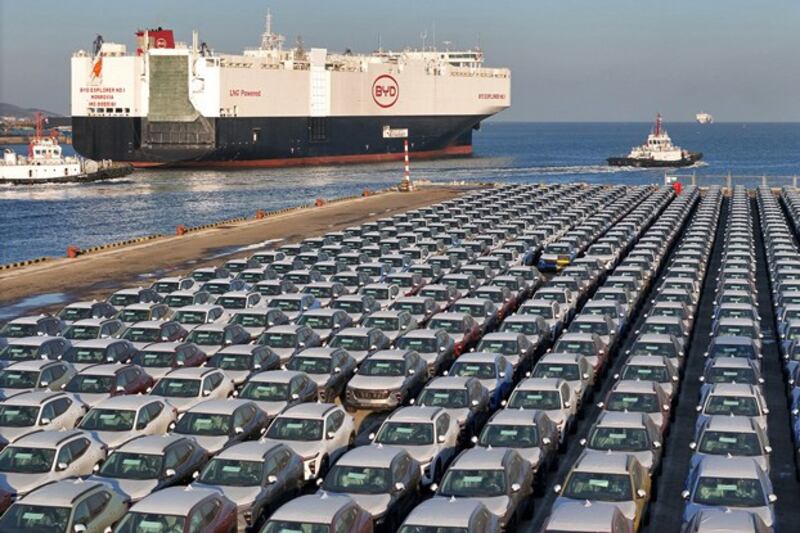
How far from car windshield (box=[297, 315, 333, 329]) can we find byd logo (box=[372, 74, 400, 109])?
431 feet

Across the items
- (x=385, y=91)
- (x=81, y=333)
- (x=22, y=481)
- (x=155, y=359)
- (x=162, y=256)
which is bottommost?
(x=162, y=256)

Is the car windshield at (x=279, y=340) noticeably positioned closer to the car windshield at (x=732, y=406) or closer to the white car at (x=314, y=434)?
the white car at (x=314, y=434)

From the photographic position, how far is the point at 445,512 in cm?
1410

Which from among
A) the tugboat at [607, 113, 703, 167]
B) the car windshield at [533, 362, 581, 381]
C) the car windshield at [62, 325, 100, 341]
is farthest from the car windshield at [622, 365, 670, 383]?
the tugboat at [607, 113, 703, 167]

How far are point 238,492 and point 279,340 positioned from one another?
1029 cm

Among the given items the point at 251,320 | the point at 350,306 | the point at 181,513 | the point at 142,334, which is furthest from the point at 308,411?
the point at 350,306

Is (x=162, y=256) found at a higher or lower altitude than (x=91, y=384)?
lower

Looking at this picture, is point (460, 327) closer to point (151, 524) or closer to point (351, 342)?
point (351, 342)

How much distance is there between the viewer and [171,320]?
94.4 feet

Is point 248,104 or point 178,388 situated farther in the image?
point 248,104

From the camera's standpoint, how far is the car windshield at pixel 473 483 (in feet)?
51.6

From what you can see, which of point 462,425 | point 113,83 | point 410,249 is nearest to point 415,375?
point 462,425

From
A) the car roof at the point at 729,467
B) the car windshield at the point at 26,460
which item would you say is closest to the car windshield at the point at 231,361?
the car windshield at the point at 26,460

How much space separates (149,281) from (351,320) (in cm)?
1629
